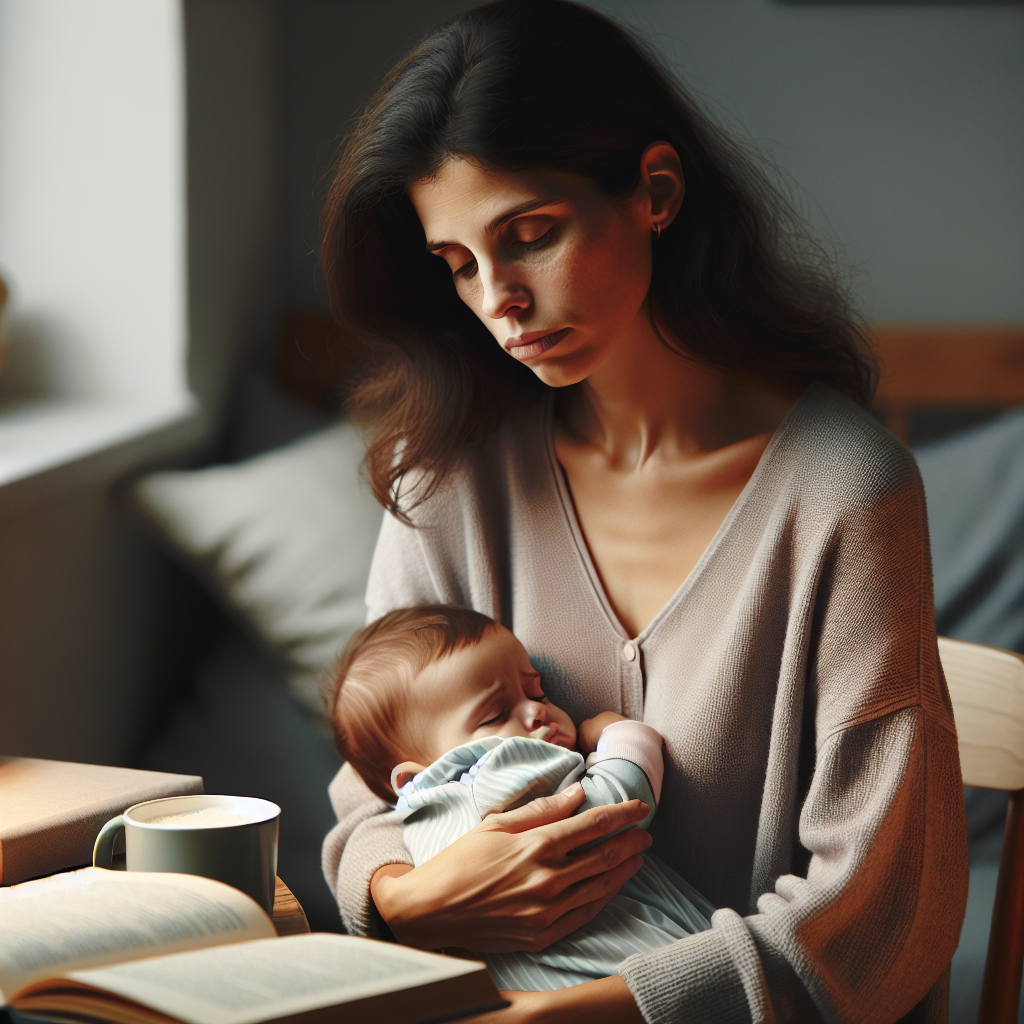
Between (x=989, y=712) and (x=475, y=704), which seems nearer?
(x=475, y=704)

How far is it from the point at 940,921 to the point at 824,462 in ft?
1.32

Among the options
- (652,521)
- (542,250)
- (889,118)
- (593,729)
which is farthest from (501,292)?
(889,118)

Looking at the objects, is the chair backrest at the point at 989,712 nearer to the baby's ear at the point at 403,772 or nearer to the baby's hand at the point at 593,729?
the baby's hand at the point at 593,729

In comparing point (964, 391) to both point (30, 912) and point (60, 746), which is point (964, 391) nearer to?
point (60, 746)

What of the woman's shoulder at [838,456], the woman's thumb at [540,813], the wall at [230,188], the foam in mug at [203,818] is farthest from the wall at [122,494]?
the woman's shoulder at [838,456]

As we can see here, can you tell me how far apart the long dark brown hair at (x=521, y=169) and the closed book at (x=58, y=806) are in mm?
394

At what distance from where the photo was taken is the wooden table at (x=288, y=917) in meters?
0.82

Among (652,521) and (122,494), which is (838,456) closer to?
(652,521)

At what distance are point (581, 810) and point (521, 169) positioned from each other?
54 cm

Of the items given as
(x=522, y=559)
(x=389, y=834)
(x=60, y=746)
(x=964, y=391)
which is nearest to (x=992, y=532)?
(x=964, y=391)

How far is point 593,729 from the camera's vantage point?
1.03m

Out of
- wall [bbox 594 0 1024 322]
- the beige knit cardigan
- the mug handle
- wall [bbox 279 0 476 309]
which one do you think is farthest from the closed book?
wall [bbox 594 0 1024 322]

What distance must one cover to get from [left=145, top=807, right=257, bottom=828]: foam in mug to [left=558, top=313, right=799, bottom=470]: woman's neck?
55 cm

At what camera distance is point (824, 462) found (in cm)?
100
